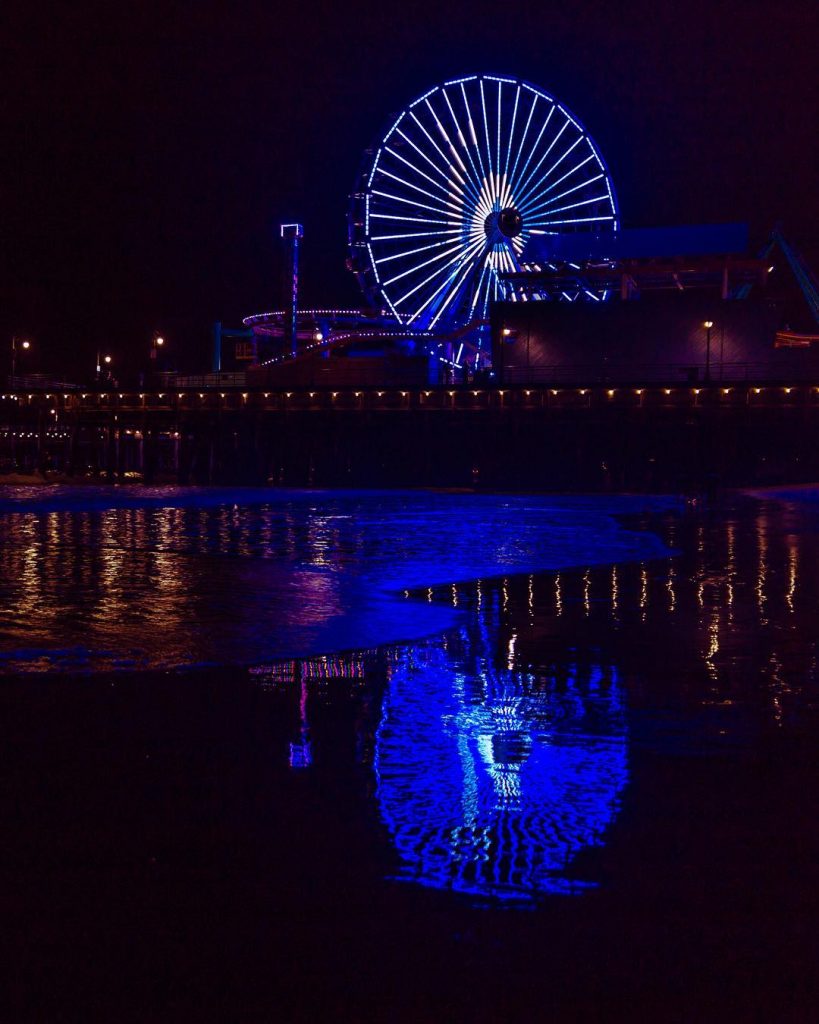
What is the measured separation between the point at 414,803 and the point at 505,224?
5141 cm

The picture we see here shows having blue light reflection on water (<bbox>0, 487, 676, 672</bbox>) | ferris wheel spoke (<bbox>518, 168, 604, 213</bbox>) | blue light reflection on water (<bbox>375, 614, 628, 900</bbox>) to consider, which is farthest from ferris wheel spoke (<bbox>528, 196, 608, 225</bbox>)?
blue light reflection on water (<bbox>375, 614, 628, 900</bbox>)

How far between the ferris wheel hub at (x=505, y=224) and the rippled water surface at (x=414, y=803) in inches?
1659

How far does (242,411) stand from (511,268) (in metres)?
17.0

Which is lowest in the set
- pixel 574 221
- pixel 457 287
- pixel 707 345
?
pixel 707 345

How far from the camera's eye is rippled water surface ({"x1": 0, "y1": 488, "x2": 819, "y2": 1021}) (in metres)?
Answer: 4.09

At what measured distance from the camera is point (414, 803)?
6.13 meters

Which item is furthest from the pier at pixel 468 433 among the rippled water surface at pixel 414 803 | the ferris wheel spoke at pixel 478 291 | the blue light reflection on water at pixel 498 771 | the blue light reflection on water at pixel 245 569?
the blue light reflection on water at pixel 498 771

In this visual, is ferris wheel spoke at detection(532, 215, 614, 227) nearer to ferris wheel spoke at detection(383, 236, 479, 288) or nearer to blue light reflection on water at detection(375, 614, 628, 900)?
ferris wheel spoke at detection(383, 236, 479, 288)

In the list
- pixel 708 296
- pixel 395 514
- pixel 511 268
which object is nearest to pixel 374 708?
pixel 395 514

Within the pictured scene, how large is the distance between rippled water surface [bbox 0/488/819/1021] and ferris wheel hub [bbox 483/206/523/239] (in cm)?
Result: 4214

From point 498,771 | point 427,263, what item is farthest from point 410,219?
point 498,771

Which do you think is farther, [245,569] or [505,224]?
[505,224]

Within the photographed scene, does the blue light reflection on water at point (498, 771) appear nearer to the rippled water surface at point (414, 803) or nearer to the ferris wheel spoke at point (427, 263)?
the rippled water surface at point (414, 803)

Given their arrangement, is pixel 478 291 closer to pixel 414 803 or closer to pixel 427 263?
pixel 427 263
